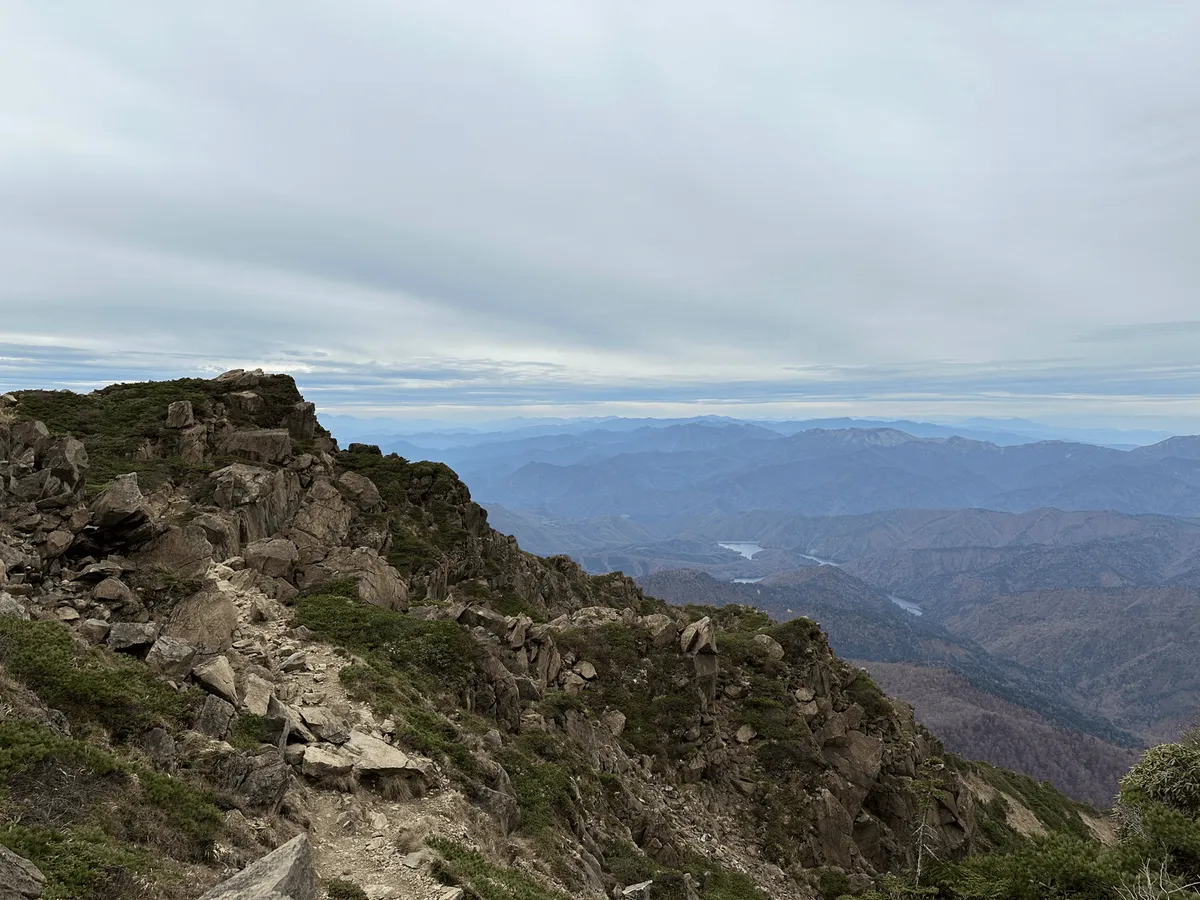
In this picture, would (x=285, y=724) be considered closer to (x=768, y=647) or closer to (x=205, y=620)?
(x=205, y=620)

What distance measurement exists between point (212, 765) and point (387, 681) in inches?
354

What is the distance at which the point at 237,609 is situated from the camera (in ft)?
86.5

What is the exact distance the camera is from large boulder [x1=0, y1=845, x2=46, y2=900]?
8.74 meters

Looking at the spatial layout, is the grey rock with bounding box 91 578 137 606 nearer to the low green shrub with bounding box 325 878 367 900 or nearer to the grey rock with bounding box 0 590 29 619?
the grey rock with bounding box 0 590 29 619

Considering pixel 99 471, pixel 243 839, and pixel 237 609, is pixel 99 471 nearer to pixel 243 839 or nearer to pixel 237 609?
pixel 237 609

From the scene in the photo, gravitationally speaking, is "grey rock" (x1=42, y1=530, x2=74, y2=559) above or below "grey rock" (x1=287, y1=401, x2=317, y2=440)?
below

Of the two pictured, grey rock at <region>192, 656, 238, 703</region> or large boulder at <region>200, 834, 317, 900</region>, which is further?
grey rock at <region>192, 656, 238, 703</region>

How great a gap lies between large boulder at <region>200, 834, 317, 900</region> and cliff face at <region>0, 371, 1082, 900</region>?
19cm

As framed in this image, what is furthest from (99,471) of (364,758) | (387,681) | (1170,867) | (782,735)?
(1170,867)

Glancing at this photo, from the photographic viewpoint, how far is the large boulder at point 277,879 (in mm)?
9933

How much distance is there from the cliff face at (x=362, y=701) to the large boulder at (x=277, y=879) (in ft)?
0.64

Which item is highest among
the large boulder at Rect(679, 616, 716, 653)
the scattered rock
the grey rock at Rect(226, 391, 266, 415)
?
the grey rock at Rect(226, 391, 266, 415)

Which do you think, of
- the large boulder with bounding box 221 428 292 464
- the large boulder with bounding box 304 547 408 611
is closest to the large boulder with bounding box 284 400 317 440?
the large boulder with bounding box 221 428 292 464

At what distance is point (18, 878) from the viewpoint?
29.5 ft
